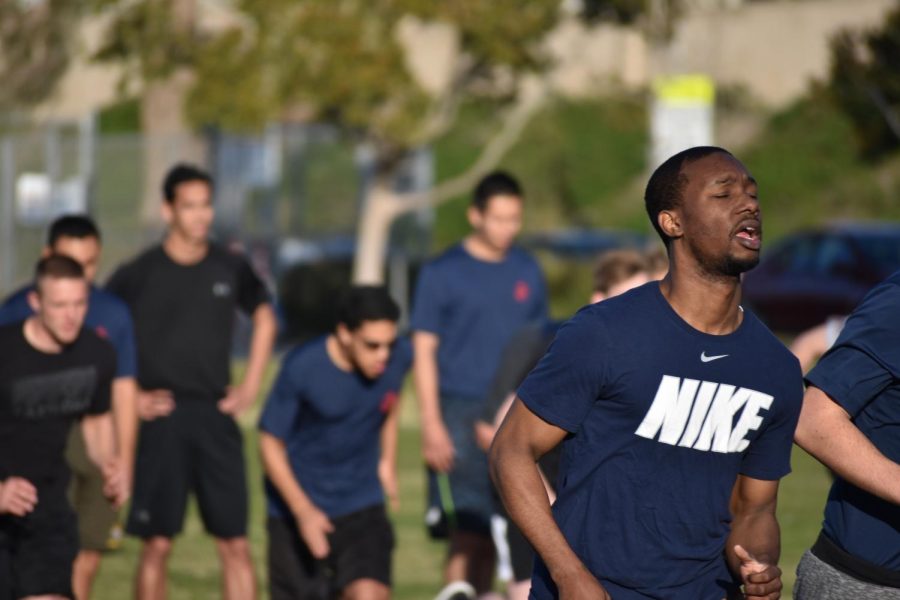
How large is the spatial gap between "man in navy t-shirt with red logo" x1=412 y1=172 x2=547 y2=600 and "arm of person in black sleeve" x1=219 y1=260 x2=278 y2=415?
806mm

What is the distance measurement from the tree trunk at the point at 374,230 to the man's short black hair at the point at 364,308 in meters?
16.7

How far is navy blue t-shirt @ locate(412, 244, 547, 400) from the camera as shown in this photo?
8531mm

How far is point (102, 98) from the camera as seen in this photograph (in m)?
41.6

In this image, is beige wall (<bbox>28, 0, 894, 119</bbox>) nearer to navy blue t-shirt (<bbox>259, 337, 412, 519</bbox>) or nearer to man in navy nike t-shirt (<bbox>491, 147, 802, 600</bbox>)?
navy blue t-shirt (<bbox>259, 337, 412, 519</bbox>)

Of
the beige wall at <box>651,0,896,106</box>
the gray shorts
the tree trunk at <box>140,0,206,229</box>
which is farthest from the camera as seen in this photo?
the beige wall at <box>651,0,896,106</box>

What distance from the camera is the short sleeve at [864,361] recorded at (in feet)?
13.6

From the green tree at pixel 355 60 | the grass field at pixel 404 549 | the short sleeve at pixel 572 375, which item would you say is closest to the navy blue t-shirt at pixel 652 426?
the short sleeve at pixel 572 375

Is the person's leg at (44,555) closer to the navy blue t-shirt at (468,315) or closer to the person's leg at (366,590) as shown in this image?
the person's leg at (366,590)

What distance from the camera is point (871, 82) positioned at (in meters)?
14.5

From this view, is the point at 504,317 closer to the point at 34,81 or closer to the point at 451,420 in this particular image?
the point at 451,420

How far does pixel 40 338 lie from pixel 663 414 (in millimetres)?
3475

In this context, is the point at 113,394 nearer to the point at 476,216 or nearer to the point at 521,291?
the point at 476,216

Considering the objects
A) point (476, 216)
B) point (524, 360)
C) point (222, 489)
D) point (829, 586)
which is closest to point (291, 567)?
point (222, 489)

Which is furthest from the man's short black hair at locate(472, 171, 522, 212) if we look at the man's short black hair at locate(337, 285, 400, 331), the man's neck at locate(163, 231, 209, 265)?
the man's short black hair at locate(337, 285, 400, 331)
